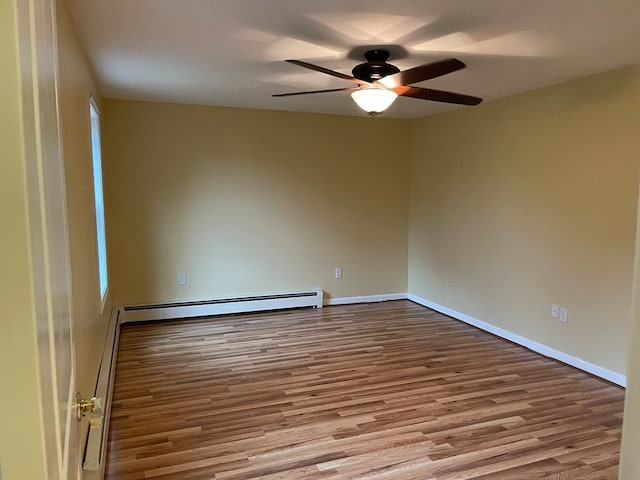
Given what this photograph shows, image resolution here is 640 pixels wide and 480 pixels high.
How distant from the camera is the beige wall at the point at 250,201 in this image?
15.1ft

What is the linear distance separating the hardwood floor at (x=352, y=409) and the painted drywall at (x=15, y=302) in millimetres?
1935

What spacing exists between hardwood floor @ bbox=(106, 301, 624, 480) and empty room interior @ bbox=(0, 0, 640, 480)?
0.02 m

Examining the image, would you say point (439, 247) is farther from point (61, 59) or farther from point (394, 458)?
point (61, 59)

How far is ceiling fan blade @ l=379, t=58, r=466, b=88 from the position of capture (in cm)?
223

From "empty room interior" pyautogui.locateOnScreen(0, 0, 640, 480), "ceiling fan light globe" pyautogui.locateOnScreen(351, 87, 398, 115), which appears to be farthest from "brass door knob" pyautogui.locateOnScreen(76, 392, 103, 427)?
"ceiling fan light globe" pyautogui.locateOnScreen(351, 87, 398, 115)

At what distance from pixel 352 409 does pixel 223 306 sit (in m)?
2.47

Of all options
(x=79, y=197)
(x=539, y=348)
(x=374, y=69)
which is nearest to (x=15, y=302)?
(x=79, y=197)

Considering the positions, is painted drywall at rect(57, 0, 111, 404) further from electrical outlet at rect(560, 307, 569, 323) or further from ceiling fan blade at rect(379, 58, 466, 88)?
electrical outlet at rect(560, 307, 569, 323)

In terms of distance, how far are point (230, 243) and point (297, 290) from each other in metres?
0.98

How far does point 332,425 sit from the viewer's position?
2.70 meters

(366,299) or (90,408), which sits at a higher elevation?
(90,408)

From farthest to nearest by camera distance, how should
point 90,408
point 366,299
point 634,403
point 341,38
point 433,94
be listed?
1. point 366,299
2. point 433,94
3. point 341,38
4. point 90,408
5. point 634,403

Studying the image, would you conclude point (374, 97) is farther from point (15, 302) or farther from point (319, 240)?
point (319, 240)

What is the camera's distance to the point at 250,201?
502cm
